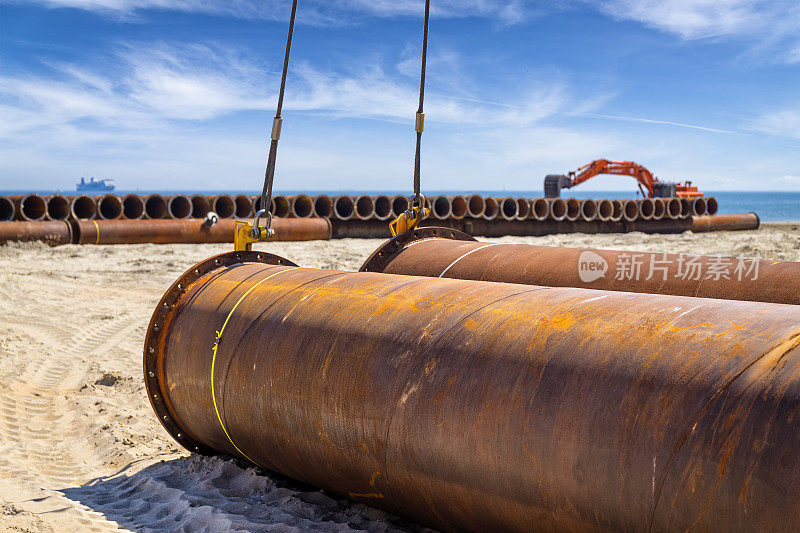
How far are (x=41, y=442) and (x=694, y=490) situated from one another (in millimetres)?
3795

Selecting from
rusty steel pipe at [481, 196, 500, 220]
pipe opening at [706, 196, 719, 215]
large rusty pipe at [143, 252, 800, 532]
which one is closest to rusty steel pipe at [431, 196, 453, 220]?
rusty steel pipe at [481, 196, 500, 220]

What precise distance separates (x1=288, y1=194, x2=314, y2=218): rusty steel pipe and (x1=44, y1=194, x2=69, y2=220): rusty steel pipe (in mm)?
5064

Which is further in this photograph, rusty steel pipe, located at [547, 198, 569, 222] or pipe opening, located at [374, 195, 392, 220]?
rusty steel pipe, located at [547, 198, 569, 222]

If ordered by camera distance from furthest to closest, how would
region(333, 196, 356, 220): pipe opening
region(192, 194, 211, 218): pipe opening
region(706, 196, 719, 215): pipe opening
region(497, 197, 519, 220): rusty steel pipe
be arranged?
region(706, 196, 719, 215): pipe opening → region(497, 197, 519, 220): rusty steel pipe → region(333, 196, 356, 220): pipe opening → region(192, 194, 211, 218): pipe opening

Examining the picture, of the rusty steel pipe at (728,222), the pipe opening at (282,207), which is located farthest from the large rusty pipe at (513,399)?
the rusty steel pipe at (728,222)

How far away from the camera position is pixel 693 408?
174 cm

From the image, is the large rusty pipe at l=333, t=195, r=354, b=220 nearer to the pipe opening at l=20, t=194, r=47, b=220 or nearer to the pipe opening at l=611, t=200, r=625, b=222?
the pipe opening at l=20, t=194, r=47, b=220

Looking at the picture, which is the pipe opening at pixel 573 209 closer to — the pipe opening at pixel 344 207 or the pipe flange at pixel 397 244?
the pipe opening at pixel 344 207

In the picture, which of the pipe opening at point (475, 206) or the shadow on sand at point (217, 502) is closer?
the shadow on sand at point (217, 502)

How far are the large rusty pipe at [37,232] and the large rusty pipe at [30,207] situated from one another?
40.5 inches

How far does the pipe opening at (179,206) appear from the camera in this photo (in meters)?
16.3

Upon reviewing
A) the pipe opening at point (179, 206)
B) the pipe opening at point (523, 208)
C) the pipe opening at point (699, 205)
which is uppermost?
the pipe opening at point (699, 205)

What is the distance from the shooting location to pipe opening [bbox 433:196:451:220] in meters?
17.8

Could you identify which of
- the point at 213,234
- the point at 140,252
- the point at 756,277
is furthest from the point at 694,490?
the point at 213,234
